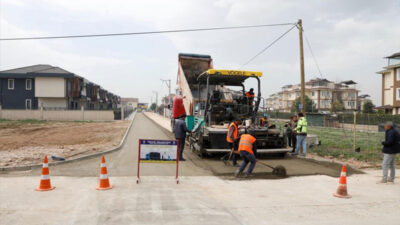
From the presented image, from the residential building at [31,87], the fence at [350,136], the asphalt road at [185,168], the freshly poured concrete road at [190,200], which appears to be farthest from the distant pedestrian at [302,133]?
the residential building at [31,87]

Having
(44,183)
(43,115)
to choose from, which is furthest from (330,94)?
(44,183)

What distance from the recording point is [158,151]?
6.78 meters

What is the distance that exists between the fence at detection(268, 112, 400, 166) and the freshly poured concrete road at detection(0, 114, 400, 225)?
3.26 metres

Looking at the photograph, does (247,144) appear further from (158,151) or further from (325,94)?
(325,94)

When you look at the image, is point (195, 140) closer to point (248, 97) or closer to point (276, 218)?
point (248, 97)

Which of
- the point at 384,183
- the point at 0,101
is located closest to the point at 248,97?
the point at 384,183

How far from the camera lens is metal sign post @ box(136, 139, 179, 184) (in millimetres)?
6738

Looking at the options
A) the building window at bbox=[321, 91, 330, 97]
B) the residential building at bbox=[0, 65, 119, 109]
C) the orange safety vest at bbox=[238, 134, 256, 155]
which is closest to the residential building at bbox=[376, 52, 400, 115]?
the building window at bbox=[321, 91, 330, 97]

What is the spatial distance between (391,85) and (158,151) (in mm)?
41587

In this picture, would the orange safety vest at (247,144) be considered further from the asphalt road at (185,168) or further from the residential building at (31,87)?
the residential building at (31,87)

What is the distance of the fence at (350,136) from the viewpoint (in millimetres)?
10992

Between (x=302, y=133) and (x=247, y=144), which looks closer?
(x=247, y=144)

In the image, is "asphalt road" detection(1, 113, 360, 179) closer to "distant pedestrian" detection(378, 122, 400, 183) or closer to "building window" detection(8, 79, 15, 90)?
"distant pedestrian" detection(378, 122, 400, 183)

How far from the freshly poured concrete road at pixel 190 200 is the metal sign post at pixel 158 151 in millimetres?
513
